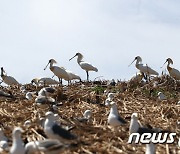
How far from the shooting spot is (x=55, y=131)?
415 inches

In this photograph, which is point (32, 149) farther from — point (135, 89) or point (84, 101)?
point (135, 89)

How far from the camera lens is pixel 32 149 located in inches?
386

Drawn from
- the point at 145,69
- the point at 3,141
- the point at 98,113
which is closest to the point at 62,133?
the point at 3,141

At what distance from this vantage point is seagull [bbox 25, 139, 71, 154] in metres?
9.30

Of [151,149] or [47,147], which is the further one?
[151,149]

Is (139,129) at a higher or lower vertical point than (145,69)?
lower

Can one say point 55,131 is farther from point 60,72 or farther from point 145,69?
point 145,69

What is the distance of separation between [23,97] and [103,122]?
6.06m

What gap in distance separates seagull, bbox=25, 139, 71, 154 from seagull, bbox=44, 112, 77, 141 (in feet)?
1.72

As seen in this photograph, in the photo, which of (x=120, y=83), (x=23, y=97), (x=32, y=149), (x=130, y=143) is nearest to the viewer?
(x=32, y=149)

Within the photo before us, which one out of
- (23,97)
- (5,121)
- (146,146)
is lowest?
(146,146)

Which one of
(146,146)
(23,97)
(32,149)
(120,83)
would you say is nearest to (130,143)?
(146,146)

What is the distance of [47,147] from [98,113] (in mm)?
5808

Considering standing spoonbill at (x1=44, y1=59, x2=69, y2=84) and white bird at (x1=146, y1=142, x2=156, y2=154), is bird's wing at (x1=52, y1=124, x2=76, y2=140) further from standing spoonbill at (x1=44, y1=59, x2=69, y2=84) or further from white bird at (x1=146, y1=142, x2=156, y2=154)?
standing spoonbill at (x1=44, y1=59, x2=69, y2=84)
